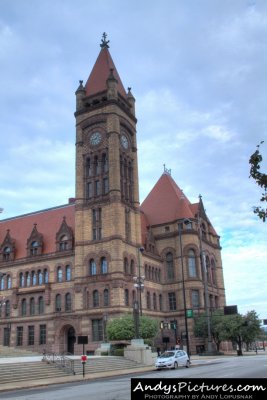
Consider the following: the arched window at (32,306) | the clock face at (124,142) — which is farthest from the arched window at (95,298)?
the clock face at (124,142)

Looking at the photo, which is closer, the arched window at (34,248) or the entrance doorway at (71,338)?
the entrance doorway at (71,338)

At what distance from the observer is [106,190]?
5922cm

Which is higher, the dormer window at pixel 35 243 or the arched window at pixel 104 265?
the dormer window at pixel 35 243

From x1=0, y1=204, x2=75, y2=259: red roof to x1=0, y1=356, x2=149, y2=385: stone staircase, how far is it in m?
28.8

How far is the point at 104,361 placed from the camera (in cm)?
3491

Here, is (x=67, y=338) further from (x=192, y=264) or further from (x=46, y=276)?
(x=192, y=264)

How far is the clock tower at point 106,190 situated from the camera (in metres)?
54.8

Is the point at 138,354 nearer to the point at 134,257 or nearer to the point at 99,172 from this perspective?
the point at 134,257

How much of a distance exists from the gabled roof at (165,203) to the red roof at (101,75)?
17.9 metres

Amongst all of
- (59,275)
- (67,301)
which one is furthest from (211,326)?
(59,275)

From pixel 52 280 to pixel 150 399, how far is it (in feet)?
186

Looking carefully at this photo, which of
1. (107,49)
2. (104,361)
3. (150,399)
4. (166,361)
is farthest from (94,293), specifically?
(150,399)

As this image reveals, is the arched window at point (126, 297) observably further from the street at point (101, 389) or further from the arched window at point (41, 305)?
the street at point (101, 389)

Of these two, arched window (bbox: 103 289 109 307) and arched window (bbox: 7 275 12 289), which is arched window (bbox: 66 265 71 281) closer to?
arched window (bbox: 103 289 109 307)
